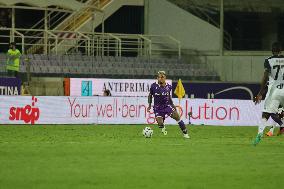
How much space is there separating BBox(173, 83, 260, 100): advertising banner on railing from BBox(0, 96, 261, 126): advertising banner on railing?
484cm

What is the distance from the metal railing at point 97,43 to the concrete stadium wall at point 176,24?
853 millimetres

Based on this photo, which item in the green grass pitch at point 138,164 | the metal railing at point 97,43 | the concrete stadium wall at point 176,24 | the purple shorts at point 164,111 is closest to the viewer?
the green grass pitch at point 138,164

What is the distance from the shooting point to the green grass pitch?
39.0ft

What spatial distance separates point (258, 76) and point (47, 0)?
12.0 m

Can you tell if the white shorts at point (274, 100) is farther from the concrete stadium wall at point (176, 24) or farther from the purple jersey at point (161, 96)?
the concrete stadium wall at point (176, 24)

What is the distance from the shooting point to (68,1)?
41.6 meters

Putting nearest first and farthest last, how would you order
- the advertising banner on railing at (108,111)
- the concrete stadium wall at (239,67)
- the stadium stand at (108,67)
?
the advertising banner on railing at (108,111)
the stadium stand at (108,67)
the concrete stadium wall at (239,67)

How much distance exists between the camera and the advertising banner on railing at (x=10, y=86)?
34.8m

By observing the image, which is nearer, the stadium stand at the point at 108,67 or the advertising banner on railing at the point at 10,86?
the advertising banner on railing at the point at 10,86

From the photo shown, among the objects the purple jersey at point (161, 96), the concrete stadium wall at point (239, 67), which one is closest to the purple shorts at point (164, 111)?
the purple jersey at point (161, 96)

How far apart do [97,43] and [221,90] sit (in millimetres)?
6621

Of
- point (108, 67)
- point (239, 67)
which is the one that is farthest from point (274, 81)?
point (239, 67)

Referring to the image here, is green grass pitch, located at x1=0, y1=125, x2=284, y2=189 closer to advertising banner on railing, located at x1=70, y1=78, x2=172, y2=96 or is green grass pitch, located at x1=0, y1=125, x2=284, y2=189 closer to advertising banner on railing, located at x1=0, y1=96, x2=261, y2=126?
advertising banner on railing, located at x1=0, y1=96, x2=261, y2=126

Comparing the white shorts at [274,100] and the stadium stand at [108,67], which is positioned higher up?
the stadium stand at [108,67]
